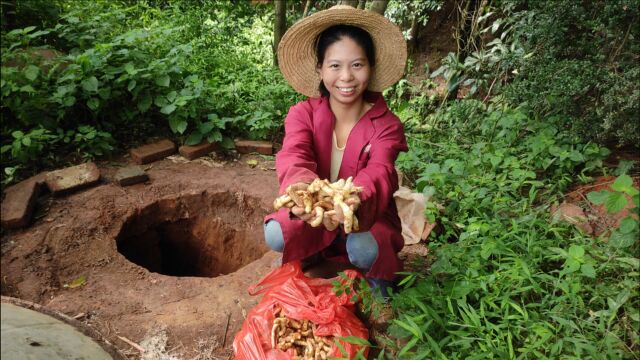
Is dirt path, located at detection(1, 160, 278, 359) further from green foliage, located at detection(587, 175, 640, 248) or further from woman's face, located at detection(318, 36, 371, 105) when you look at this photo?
green foliage, located at detection(587, 175, 640, 248)

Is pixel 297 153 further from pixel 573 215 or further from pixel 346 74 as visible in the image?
pixel 573 215

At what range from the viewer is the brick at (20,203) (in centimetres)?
279

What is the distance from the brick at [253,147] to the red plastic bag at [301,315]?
6.14 ft

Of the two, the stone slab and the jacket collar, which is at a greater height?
the jacket collar

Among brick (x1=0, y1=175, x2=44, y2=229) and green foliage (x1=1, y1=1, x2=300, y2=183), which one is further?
green foliage (x1=1, y1=1, x2=300, y2=183)

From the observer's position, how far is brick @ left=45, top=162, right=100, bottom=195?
313 centimetres

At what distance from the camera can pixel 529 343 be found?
1913 mm

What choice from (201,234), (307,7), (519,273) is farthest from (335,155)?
(307,7)

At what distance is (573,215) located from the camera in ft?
8.80

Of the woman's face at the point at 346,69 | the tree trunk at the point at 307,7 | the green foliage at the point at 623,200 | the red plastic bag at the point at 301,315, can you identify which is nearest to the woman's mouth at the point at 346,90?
the woman's face at the point at 346,69

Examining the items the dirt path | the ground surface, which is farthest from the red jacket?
the dirt path

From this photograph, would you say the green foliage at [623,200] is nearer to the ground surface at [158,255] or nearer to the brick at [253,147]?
the ground surface at [158,255]

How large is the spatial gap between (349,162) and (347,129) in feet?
0.59

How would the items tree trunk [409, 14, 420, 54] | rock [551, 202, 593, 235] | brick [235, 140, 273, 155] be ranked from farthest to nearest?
tree trunk [409, 14, 420, 54] < brick [235, 140, 273, 155] < rock [551, 202, 593, 235]
